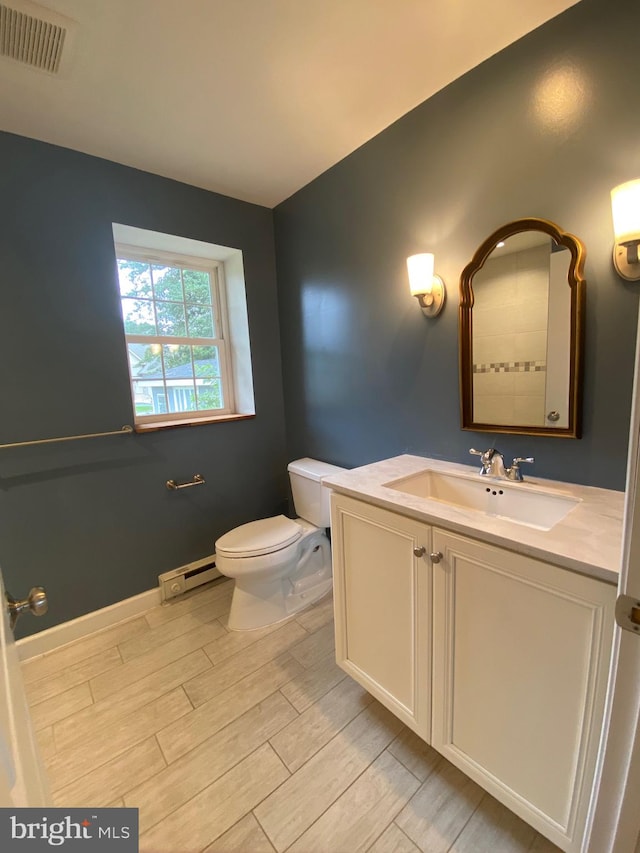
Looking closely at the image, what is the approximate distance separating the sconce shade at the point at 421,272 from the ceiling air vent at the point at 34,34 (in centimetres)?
136

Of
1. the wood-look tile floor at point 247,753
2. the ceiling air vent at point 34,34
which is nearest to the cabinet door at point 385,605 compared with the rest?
the wood-look tile floor at point 247,753

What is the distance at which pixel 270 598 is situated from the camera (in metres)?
1.94

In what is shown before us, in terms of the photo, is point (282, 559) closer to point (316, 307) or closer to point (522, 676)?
point (522, 676)

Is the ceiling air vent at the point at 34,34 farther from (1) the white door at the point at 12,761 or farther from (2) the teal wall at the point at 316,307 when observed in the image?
(1) the white door at the point at 12,761

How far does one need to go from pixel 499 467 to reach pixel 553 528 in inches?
17.3

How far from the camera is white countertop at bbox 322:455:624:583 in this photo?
0.79 metres

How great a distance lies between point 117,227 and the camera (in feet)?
6.18

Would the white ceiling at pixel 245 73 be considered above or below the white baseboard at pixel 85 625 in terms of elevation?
above

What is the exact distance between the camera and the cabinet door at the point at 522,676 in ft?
2.62

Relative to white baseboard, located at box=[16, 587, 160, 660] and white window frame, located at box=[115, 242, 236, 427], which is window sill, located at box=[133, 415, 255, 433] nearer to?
white window frame, located at box=[115, 242, 236, 427]

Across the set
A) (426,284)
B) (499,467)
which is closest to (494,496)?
(499,467)

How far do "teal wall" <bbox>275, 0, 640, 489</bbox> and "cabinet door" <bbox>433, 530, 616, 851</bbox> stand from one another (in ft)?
1.90

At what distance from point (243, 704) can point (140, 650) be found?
67 centimetres

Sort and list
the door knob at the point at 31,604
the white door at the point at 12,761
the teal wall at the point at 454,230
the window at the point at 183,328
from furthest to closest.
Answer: the window at the point at 183,328
the teal wall at the point at 454,230
the door knob at the point at 31,604
the white door at the point at 12,761
